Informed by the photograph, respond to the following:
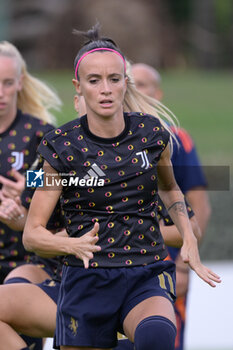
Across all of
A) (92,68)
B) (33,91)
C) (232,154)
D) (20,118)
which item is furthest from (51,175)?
(232,154)

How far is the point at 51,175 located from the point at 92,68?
438 mm

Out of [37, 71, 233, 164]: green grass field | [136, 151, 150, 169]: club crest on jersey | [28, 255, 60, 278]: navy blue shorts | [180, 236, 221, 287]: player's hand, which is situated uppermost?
[136, 151, 150, 169]: club crest on jersey

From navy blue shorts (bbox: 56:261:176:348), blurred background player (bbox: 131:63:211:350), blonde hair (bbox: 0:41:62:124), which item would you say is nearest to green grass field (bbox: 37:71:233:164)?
blurred background player (bbox: 131:63:211:350)

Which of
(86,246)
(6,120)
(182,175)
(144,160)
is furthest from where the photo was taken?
(182,175)

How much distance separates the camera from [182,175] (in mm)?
5820

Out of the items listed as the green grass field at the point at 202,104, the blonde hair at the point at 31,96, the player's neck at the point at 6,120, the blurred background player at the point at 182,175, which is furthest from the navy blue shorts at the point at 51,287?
Answer: the green grass field at the point at 202,104

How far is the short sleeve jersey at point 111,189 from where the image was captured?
3.47 meters

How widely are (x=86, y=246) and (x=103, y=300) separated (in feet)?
0.96

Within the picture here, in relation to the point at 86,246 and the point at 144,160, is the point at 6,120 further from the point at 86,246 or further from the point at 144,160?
the point at 86,246

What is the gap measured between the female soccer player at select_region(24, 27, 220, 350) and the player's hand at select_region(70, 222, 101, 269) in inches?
3.9

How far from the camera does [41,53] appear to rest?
2884 centimetres

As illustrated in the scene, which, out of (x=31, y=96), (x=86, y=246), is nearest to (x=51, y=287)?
(x=86, y=246)

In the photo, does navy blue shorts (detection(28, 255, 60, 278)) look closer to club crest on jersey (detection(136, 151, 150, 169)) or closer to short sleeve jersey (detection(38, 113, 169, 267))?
short sleeve jersey (detection(38, 113, 169, 267))

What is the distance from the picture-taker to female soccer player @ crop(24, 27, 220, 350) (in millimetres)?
3439
